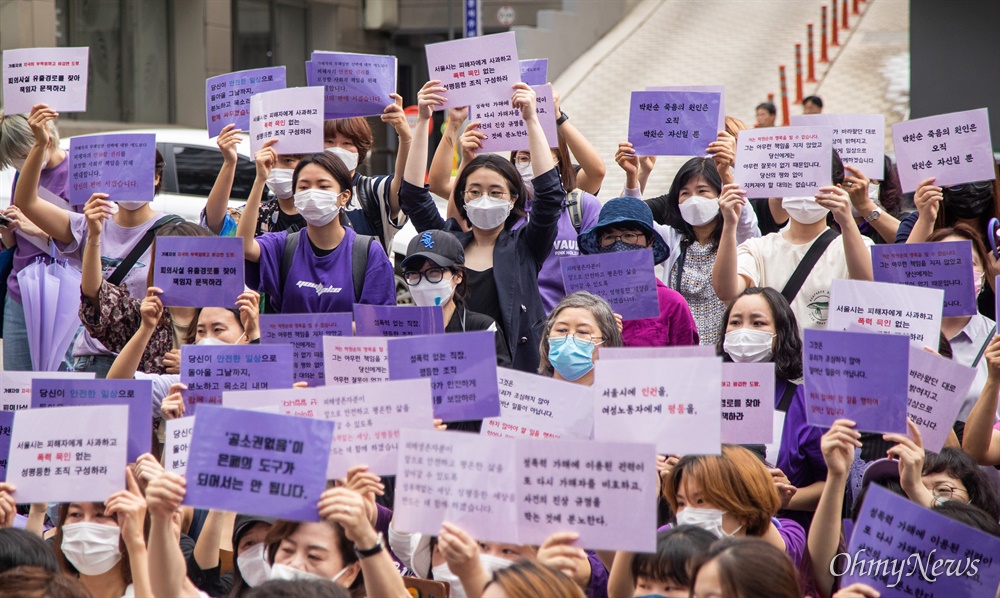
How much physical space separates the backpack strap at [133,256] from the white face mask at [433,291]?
49.4 inches

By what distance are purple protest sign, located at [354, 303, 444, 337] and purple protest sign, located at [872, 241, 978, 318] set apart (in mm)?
1744

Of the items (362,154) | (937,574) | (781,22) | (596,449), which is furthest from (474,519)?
(781,22)

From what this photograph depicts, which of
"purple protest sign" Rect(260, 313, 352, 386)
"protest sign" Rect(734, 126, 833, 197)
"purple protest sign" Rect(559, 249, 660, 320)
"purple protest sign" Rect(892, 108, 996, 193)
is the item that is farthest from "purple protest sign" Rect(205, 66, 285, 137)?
"purple protest sign" Rect(892, 108, 996, 193)

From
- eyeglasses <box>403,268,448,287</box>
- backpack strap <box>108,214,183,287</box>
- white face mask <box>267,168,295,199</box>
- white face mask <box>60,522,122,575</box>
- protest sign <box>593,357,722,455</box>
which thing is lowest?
white face mask <box>60,522,122,575</box>

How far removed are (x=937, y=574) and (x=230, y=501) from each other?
181 centimetres

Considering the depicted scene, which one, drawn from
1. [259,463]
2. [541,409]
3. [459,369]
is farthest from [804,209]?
[259,463]

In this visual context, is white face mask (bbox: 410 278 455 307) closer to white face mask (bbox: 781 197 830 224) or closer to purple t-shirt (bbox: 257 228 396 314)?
purple t-shirt (bbox: 257 228 396 314)

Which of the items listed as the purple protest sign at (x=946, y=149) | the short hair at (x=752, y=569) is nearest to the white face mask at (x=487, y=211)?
the purple protest sign at (x=946, y=149)

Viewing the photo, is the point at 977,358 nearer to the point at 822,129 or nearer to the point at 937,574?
the point at 822,129

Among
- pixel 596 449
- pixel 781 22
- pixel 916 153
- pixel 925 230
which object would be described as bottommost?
pixel 596 449

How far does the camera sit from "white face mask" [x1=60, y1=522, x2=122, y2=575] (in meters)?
3.88

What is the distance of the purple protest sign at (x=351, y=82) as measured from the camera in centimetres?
617

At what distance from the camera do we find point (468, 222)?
5707mm

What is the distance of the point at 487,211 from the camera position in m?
5.55
